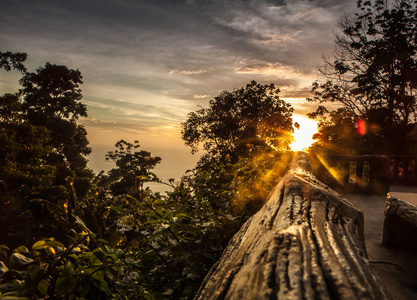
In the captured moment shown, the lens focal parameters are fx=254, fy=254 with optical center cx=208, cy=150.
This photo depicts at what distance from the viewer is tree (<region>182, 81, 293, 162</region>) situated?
2478cm

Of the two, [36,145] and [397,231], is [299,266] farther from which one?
[36,145]

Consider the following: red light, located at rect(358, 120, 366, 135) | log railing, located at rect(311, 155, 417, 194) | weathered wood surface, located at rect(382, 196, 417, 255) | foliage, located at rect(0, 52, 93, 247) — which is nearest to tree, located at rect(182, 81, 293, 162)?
red light, located at rect(358, 120, 366, 135)

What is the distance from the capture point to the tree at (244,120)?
2478 cm

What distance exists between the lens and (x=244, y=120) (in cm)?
2491

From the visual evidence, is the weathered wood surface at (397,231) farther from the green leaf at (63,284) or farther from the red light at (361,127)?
the red light at (361,127)

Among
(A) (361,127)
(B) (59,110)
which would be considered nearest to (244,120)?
(A) (361,127)

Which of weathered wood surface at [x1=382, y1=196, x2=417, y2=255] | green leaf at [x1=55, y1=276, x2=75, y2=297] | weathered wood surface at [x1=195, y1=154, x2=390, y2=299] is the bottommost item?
weathered wood surface at [x1=382, y1=196, x2=417, y2=255]

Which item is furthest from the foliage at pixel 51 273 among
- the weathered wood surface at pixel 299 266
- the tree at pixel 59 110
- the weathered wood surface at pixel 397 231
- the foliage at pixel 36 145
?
the tree at pixel 59 110

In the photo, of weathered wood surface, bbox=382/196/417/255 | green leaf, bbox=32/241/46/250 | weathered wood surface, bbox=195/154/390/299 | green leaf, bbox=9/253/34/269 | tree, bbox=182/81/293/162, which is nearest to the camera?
weathered wood surface, bbox=195/154/390/299

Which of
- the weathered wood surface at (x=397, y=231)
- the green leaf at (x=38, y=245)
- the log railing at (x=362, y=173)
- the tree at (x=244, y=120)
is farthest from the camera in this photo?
the tree at (x=244, y=120)

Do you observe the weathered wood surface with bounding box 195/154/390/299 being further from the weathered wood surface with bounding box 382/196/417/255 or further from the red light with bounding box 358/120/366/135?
the red light with bounding box 358/120/366/135

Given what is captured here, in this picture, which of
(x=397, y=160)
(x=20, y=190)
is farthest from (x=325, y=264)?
(x=20, y=190)

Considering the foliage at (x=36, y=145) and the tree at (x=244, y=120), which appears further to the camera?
the tree at (x=244, y=120)

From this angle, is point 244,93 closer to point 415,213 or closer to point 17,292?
point 415,213
